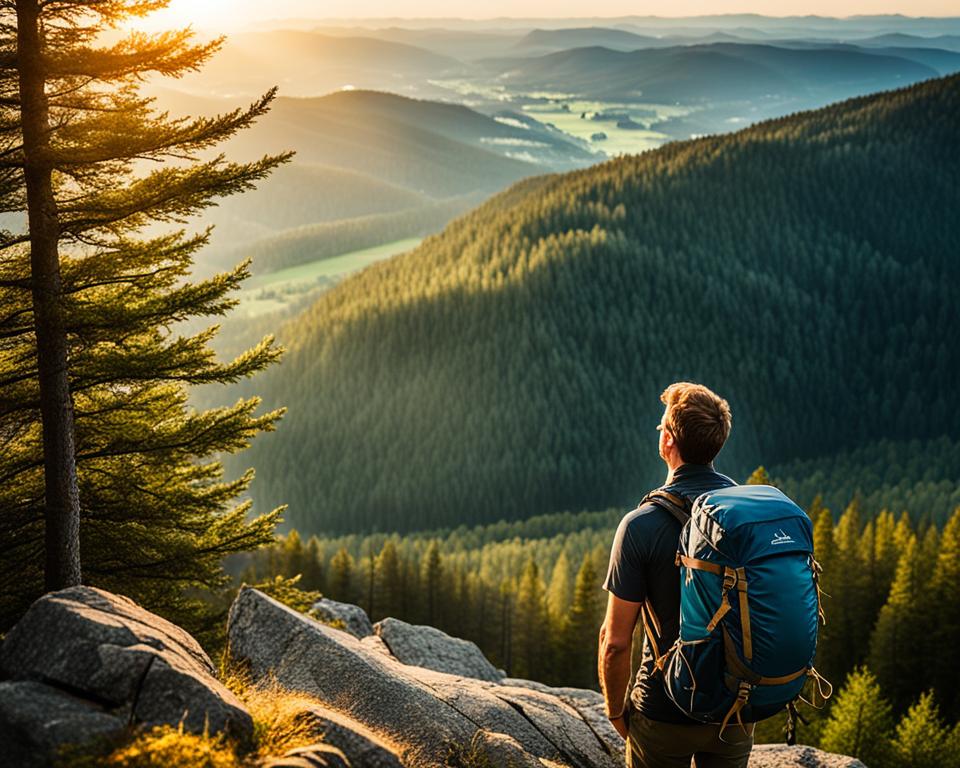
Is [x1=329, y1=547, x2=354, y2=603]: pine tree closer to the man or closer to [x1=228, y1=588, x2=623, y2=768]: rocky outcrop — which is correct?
[x1=228, y1=588, x2=623, y2=768]: rocky outcrop

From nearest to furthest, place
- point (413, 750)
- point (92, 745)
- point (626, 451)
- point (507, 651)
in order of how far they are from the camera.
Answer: point (92, 745)
point (413, 750)
point (507, 651)
point (626, 451)

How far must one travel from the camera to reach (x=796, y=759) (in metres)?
14.9

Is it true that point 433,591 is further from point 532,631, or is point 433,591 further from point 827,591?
point 827,591

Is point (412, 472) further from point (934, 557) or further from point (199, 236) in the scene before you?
point (199, 236)

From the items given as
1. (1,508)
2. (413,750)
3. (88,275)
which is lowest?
(413,750)

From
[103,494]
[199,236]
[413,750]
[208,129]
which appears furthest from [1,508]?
[413,750]

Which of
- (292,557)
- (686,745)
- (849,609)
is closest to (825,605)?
(849,609)

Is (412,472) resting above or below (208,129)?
below

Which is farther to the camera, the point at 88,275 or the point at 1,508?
the point at 1,508

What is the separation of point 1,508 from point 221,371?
173 inches

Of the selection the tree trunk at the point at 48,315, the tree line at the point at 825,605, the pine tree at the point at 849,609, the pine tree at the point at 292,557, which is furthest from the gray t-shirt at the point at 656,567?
the pine tree at the point at 292,557

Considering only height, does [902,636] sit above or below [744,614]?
below

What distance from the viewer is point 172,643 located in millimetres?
9766

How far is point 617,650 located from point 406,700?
503 cm
